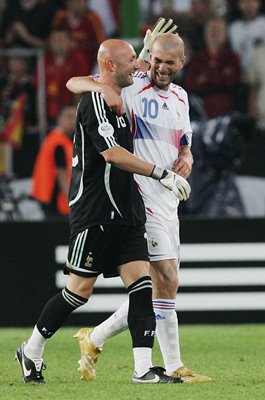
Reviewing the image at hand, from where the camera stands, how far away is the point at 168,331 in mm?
7273

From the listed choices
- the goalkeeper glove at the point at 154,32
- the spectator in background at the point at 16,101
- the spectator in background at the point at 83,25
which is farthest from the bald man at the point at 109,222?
the spectator in background at the point at 83,25

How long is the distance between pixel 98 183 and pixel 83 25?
7.64m

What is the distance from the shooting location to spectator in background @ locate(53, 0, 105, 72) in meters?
14.1

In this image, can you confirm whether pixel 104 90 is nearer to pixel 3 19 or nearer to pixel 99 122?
pixel 99 122

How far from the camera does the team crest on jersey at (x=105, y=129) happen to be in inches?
262

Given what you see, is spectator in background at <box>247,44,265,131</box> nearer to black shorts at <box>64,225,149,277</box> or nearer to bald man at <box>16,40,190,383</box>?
bald man at <box>16,40,190,383</box>

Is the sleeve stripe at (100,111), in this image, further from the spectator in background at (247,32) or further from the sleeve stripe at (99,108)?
the spectator in background at (247,32)

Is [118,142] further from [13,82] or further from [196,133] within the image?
[13,82]

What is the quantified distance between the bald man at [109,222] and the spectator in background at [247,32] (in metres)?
6.91

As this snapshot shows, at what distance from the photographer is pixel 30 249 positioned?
1105cm

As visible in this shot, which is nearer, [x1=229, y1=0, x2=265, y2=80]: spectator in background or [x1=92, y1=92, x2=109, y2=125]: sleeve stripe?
[x1=92, y1=92, x2=109, y2=125]: sleeve stripe

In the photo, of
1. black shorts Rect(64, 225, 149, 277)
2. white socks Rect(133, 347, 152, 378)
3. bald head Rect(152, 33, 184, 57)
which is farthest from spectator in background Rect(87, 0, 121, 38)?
white socks Rect(133, 347, 152, 378)

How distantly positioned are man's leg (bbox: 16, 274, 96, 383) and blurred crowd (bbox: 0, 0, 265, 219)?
5.71 meters

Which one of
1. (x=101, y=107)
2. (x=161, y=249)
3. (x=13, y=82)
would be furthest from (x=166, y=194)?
(x=13, y=82)
